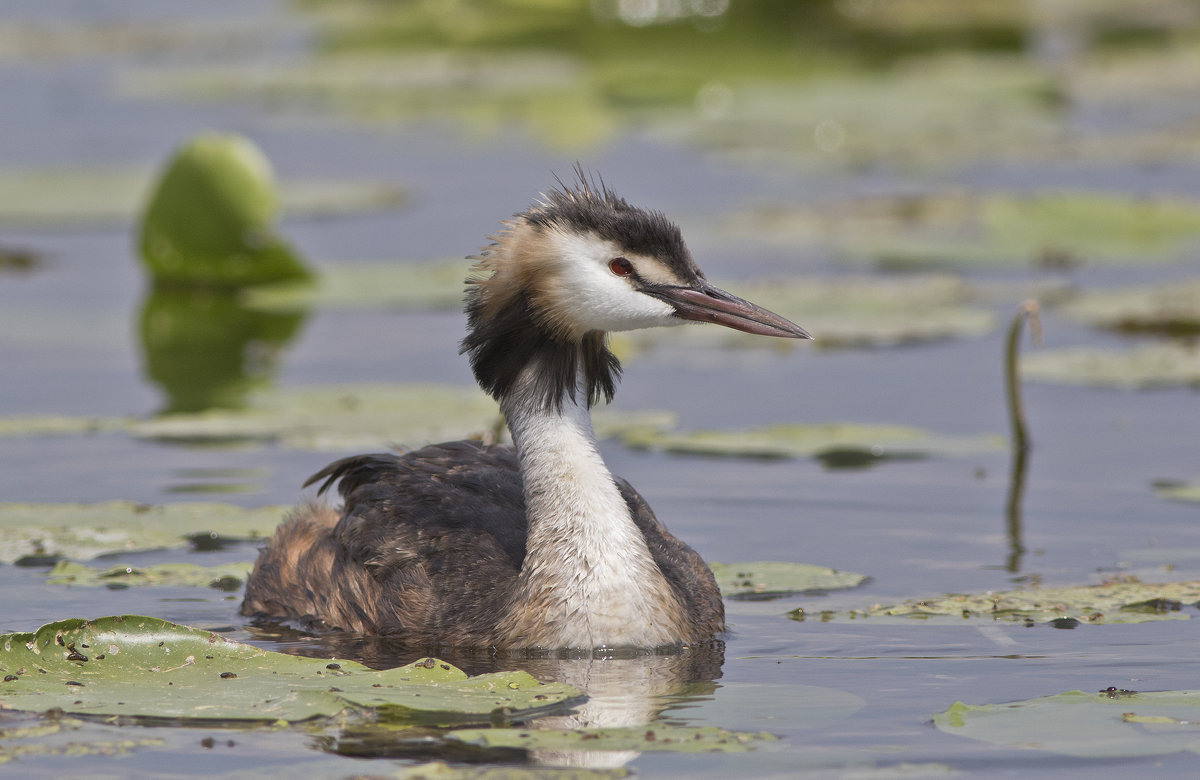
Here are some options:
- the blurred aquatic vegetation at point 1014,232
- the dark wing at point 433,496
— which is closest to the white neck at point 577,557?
the dark wing at point 433,496

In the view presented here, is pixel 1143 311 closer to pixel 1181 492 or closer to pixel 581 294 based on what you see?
pixel 1181 492

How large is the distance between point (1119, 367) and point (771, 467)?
225 centimetres

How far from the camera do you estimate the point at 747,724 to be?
20.4 feet

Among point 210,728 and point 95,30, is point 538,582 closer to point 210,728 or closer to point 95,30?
point 210,728

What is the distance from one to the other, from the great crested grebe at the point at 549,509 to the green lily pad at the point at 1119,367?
13.1ft

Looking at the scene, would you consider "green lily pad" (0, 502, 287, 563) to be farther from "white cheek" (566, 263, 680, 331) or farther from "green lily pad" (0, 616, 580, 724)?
"white cheek" (566, 263, 680, 331)

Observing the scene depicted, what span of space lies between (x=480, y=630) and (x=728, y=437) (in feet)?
9.59

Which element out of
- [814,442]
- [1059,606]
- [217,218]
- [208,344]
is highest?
[217,218]

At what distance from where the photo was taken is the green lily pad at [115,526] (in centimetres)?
864

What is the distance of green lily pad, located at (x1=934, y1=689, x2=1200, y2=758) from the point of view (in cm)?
587

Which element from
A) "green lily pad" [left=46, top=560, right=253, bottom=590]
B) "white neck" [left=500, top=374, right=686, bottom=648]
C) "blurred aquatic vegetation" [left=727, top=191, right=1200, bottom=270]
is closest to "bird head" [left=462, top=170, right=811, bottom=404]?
"white neck" [left=500, top=374, right=686, bottom=648]

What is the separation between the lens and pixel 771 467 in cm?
1052

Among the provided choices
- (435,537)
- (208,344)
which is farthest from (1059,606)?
(208,344)

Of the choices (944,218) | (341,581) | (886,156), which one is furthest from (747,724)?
(886,156)
